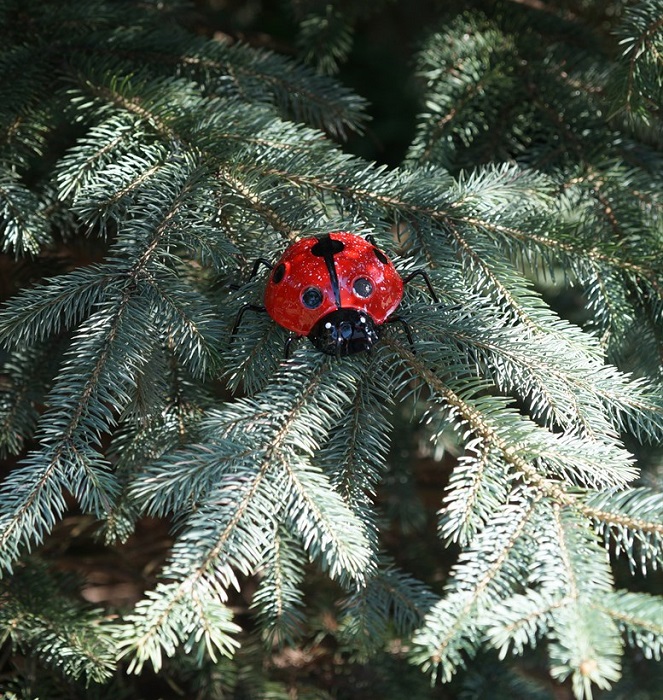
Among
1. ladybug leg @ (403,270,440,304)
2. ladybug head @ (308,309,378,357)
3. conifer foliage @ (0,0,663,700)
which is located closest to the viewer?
conifer foliage @ (0,0,663,700)

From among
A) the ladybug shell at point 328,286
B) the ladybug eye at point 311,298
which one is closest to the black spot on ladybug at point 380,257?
the ladybug shell at point 328,286

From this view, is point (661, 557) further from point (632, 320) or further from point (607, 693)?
point (607, 693)

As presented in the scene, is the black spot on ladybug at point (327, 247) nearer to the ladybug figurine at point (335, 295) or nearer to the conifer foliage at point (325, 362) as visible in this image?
the ladybug figurine at point (335, 295)

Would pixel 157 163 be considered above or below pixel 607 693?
above

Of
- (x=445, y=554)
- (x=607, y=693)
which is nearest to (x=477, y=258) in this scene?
(x=445, y=554)

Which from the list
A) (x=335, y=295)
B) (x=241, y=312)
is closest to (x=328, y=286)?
(x=335, y=295)

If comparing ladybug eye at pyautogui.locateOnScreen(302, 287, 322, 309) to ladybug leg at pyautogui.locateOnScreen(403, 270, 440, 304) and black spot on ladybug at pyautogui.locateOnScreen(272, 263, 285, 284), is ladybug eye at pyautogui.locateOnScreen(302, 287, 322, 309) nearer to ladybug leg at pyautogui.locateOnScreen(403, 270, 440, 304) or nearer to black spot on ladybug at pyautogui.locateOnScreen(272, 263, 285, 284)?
black spot on ladybug at pyautogui.locateOnScreen(272, 263, 285, 284)

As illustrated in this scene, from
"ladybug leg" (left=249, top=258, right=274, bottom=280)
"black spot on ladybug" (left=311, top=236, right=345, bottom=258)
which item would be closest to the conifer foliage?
"ladybug leg" (left=249, top=258, right=274, bottom=280)
